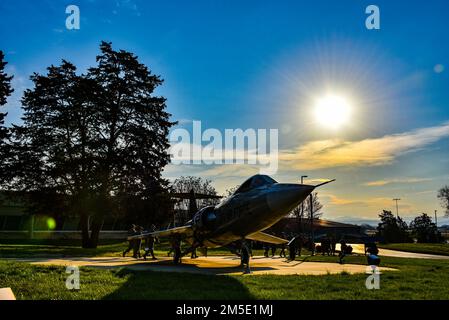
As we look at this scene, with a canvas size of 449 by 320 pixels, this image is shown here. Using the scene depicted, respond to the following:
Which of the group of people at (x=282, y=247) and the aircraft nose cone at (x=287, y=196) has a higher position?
the aircraft nose cone at (x=287, y=196)

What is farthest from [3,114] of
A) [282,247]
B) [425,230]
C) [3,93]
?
[425,230]

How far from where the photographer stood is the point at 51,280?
10.3 meters

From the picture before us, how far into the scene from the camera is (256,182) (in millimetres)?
13594

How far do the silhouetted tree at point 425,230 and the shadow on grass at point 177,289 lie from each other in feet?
257

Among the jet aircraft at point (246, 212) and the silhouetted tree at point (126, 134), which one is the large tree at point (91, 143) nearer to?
the silhouetted tree at point (126, 134)

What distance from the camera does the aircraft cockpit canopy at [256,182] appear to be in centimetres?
1320

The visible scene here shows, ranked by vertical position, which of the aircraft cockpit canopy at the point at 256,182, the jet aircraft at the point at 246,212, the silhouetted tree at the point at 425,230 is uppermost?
the aircraft cockpit canopy at the point at 256,182

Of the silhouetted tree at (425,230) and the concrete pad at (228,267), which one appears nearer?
the concrete pad at (228,267)

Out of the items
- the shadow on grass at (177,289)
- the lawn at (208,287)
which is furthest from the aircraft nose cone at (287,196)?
the shadow on grass at (177,289)

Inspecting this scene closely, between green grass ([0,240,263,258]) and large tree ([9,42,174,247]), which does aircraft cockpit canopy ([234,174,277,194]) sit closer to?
green grass ([0,240,263,258])

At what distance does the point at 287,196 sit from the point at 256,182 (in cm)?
249

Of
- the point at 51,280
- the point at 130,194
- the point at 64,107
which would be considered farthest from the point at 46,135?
the point at 51,280

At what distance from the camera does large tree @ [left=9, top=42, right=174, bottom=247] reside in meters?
34.6
